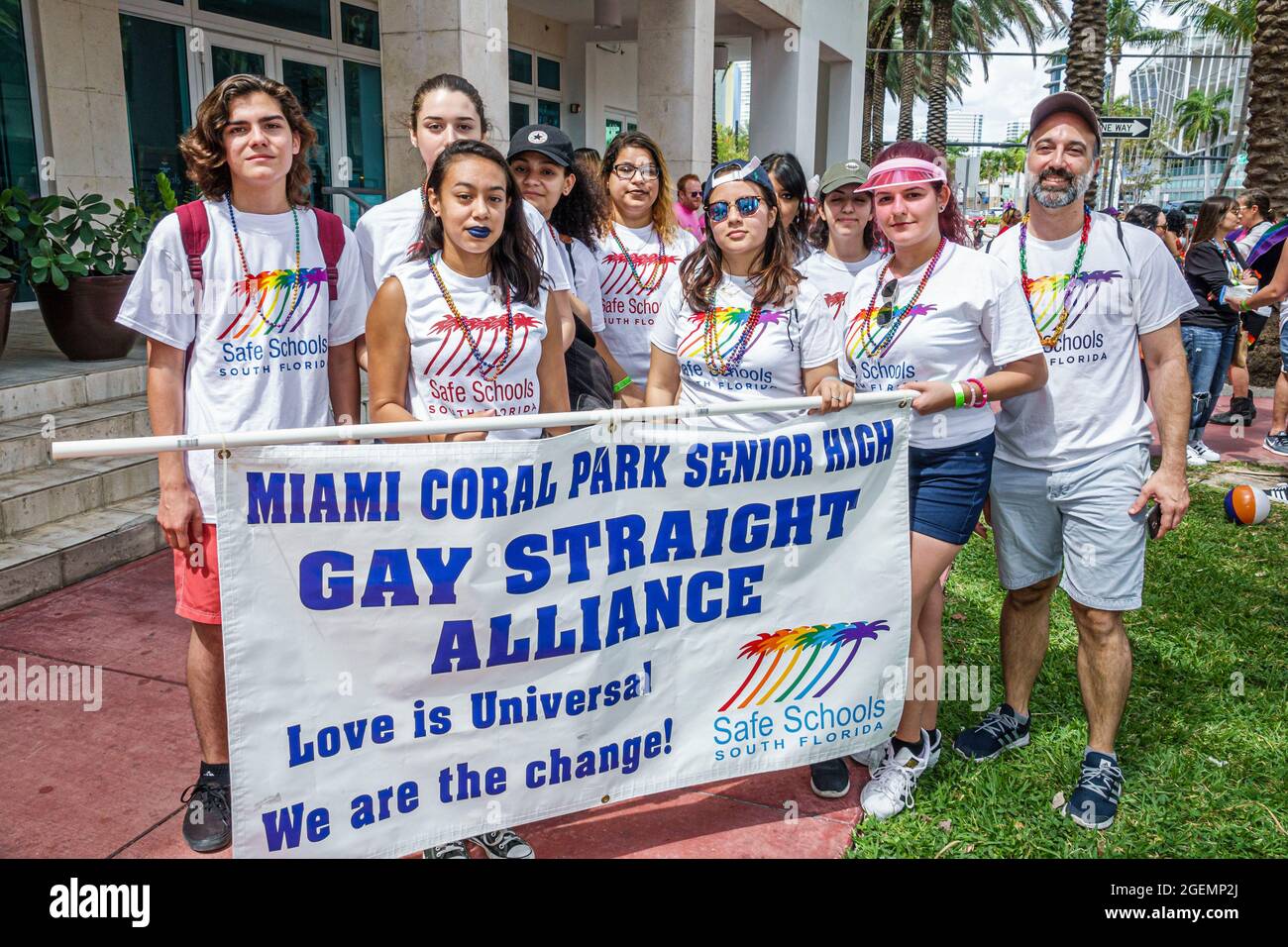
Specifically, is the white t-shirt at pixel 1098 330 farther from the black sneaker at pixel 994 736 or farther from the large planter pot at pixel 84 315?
the large planter pot at pixel 84 315

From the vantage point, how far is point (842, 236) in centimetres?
495

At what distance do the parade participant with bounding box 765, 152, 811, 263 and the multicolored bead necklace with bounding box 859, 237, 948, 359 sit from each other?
137cm

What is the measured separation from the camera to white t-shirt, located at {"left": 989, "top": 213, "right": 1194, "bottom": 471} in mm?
3227

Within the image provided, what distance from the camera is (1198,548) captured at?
627 centimetres

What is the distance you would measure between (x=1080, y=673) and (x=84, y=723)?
3564 millimetres

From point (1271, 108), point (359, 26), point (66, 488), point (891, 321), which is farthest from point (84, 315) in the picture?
point (1271, 108)

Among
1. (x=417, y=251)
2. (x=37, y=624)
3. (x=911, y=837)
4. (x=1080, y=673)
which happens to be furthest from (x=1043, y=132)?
(x=37, y=624)

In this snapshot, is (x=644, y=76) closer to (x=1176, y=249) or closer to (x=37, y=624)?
(x=1176, y=249)

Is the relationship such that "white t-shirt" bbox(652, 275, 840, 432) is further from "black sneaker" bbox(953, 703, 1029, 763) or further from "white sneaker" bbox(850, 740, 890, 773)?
"black sneaker" bbox(953, 703, 1029, 763)

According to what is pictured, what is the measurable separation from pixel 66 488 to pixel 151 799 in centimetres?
268

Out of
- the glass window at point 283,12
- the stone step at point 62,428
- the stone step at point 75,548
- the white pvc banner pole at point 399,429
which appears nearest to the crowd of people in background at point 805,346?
the white pvc banner pole at point 399,429

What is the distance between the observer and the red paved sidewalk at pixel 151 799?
3068mm

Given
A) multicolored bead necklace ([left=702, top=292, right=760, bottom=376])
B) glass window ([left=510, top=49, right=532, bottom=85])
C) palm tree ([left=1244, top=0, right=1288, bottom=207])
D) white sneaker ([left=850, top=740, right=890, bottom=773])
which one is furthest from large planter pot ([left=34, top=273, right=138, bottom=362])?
palm tree ([left=1244, top=0, right=1288, bottom=207])

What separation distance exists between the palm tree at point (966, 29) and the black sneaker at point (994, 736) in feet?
104
